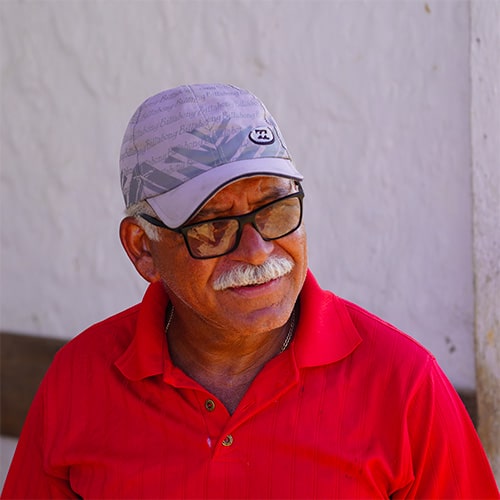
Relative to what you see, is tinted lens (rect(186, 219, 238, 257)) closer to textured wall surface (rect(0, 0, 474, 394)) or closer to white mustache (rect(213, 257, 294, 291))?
white mustache (rect(213, 257, 294, 291))

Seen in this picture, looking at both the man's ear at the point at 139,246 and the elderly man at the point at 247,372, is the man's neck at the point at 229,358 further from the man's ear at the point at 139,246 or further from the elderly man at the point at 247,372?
the man's ear at the point at 139,246

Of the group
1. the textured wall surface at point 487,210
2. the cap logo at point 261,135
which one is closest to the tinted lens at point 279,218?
the cap logo at point 261,135

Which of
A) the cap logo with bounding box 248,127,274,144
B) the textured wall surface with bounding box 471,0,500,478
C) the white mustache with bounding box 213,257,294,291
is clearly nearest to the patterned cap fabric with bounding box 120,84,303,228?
the cap logo with bounding box 248,127,274,144

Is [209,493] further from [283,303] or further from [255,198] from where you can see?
[255,198]

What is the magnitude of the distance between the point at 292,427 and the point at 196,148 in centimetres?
61

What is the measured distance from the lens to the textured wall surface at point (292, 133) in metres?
2.60

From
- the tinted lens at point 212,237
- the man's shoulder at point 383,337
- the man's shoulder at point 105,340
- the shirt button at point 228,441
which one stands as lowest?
the shirt button at point 228,441

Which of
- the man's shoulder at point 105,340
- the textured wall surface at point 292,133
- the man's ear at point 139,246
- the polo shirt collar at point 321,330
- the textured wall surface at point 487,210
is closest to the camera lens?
the polo shirt collar at point 321,330

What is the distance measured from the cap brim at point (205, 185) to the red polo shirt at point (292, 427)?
0.33 metres

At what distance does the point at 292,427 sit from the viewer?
1.81m

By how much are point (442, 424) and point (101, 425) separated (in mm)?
759

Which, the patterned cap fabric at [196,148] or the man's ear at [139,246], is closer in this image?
the patterned cap fabric at [196,148]

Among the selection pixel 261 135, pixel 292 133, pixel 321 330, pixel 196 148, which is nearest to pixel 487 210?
pixel 292 133

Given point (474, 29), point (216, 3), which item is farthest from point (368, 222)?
point (216, 3)
